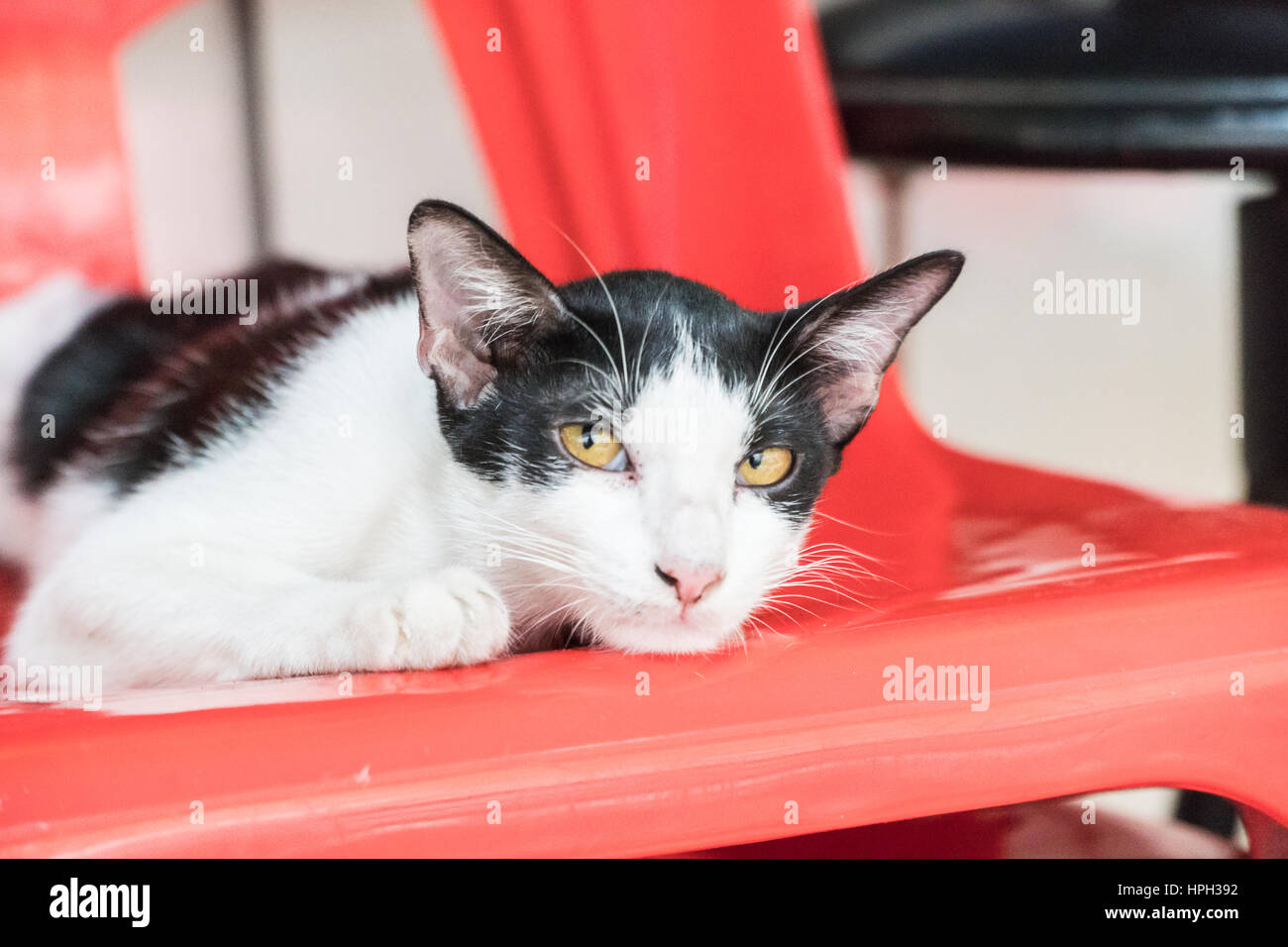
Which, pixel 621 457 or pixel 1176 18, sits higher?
pixel 1176 18

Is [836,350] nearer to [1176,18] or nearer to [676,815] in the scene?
[676,815]

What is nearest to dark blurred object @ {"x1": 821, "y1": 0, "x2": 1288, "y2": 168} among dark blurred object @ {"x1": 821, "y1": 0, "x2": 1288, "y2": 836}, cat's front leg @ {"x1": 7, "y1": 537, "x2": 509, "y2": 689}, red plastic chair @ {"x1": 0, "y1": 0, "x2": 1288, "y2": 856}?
dark blurred object @ {"x1": 821, "y1": 0, "x2": 1288, "y2": 836}

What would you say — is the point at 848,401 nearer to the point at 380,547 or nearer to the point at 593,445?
the point at 593,445

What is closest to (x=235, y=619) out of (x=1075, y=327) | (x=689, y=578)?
(x=689, y=578)

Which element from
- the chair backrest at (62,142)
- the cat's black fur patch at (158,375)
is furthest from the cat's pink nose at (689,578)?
the chair backrest at (62,142)

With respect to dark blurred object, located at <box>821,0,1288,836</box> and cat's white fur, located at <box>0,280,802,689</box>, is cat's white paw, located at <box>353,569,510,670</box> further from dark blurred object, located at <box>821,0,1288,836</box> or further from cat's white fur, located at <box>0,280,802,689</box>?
dark blurred object, located at <box>821,0,1288,836</box>

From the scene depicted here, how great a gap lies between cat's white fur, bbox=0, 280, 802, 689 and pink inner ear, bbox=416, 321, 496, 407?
0.08 meters

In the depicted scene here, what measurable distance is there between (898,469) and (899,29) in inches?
34.2

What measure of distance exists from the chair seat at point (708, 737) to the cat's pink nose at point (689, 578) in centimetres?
7

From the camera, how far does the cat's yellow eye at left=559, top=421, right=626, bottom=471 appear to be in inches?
39.0

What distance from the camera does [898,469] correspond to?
162cm

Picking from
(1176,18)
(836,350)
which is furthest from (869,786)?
(1176,18)

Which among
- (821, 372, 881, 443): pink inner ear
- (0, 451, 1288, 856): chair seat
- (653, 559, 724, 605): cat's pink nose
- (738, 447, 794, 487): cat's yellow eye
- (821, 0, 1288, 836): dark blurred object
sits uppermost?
(821, 0, 1288, 836): dark blurred object

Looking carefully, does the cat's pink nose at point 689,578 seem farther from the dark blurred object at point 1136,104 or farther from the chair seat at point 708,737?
the dark blurred object at point 1136,104
